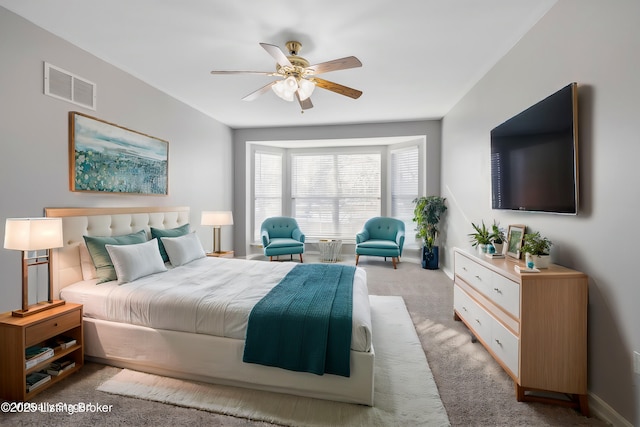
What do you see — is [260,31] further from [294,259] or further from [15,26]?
[294,259]

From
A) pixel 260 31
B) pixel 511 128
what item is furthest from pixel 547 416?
pixel 260 31

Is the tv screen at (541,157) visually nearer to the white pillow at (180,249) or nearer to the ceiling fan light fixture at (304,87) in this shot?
the ceiling fan light fixture at (304,87)

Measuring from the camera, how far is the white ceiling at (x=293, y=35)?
2182 millimetres

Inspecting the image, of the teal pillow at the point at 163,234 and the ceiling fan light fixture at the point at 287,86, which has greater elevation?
the ceiling fan light fixture at the point at 287,86

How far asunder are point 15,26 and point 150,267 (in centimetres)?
219

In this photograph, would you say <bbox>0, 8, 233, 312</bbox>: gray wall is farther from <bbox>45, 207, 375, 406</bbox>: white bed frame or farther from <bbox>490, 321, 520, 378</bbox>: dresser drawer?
<bbox>490, 321, 520, 378</bbox>: dresser drawer

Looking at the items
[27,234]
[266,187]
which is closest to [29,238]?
[27,234]

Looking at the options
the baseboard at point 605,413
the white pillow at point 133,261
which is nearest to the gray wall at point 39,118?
the white pillow at point 133,261

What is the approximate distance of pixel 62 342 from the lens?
2104mm

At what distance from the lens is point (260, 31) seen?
2.49 metres

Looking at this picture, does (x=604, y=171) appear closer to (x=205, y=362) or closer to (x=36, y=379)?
(x=205, y=362)

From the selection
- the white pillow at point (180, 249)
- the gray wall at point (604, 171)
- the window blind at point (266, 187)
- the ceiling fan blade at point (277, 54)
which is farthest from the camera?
the window blind at point (266, 187)

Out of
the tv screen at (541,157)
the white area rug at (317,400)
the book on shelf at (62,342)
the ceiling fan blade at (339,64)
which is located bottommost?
the white area rug at (317,400)

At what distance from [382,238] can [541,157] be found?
12.4ft
